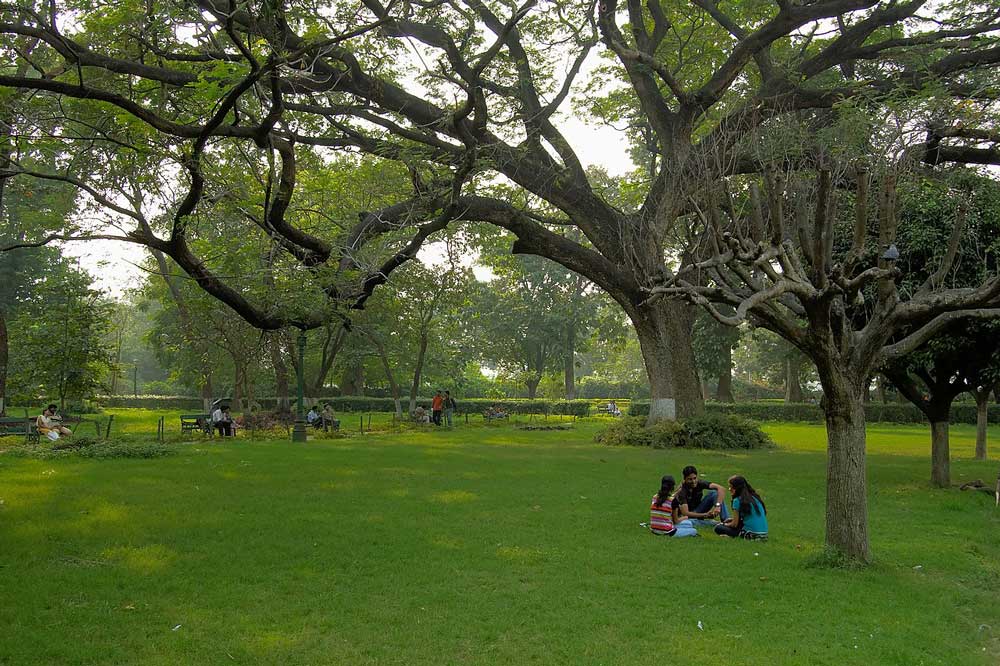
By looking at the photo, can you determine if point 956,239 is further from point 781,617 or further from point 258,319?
point 258,319

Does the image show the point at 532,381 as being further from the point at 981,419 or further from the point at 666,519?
the point at 666,519

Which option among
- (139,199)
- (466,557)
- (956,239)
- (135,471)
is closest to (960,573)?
(956,239)

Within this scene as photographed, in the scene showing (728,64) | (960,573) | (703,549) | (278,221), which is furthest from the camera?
(728,64)

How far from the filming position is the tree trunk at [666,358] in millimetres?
22891

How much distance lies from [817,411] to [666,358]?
21.0 metres

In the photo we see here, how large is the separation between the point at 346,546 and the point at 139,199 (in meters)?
9.66

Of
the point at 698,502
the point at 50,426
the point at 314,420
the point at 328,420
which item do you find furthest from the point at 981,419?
the point at 50,426

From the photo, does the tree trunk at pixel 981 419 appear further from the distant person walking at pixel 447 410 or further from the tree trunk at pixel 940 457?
the distant person walking at pixel 447 410

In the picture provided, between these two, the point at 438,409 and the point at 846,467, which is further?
the point at 438,409

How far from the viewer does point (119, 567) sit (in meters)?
7.45

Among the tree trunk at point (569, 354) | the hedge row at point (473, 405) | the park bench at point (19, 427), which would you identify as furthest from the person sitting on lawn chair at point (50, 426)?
the tree trunk at point (569, 354)

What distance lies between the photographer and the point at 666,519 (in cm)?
980

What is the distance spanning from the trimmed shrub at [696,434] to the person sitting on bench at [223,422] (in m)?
11.7

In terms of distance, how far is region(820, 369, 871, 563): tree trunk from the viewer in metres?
7.96
